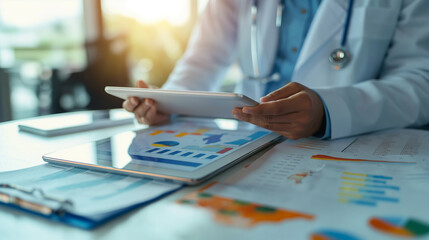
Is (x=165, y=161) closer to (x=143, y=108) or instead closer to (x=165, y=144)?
(x=165, y=144)

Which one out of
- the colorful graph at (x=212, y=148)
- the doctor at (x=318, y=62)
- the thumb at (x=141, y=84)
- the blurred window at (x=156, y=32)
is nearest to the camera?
the colorful graph at (x=212, y=148)

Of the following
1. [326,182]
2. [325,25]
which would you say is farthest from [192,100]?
[325,25]

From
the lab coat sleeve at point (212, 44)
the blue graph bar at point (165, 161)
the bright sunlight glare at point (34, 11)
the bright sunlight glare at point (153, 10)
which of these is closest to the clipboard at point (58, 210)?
the blue graph bar at point (165, 161)

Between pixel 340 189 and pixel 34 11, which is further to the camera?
pixel 34 11

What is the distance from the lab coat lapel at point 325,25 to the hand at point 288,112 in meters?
0.38

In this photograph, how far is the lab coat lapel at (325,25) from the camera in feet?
3.17

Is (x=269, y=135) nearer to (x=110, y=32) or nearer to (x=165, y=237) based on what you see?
(x=165, y=237)

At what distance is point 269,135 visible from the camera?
68cm

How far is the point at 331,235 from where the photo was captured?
0.30 m

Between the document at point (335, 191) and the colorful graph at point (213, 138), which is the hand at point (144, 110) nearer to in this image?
the colorful graph at point (213, 138)

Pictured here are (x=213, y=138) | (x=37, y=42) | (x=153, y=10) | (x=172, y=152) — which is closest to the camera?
(x=172, y=152)

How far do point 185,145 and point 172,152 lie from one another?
54 mm

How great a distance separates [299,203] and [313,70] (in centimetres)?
73

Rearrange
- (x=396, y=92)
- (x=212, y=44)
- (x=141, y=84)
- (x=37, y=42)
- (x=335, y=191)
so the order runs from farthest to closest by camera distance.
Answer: (x=37, y=42)
(x=212, y=44)
(x=141, y=84)
(x=396, y=92)
(x=335, y=191)
